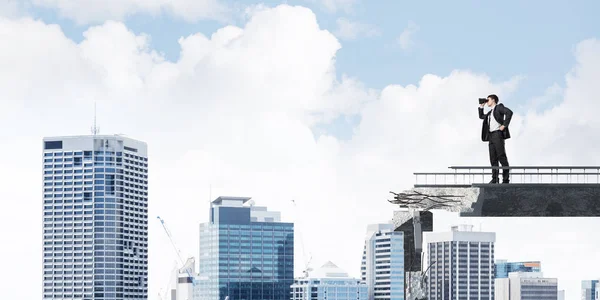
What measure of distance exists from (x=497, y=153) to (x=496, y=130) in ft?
2.38

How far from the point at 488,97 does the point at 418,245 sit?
433 centimetres

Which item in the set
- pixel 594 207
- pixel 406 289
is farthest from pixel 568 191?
pixel 406 289

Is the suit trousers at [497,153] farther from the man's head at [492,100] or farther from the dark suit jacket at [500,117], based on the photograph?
the man's head at [492,100]

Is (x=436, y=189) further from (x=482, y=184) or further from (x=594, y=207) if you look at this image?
(x=594, y=207)

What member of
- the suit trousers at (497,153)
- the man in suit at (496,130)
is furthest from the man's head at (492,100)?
the suit trousers at (497,153)

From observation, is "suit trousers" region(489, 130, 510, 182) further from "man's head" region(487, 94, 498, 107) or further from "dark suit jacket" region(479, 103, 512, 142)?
"man's head" region(487, 94, 498, 107)

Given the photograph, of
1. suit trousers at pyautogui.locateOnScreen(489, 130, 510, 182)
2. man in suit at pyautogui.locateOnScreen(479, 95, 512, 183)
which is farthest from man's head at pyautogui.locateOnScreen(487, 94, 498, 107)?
suit trousers at pyautogui.locateOnScreen(489, 130, 510, 182)

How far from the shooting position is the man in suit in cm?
2680

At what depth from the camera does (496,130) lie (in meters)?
27.0

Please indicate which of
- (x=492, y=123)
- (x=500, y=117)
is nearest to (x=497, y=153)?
(x=492, y=123)

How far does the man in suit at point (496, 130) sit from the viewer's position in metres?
26.8

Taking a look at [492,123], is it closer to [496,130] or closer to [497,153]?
[496,130]

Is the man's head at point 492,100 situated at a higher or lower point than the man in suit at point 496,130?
higher

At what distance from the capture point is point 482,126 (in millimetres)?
27391
